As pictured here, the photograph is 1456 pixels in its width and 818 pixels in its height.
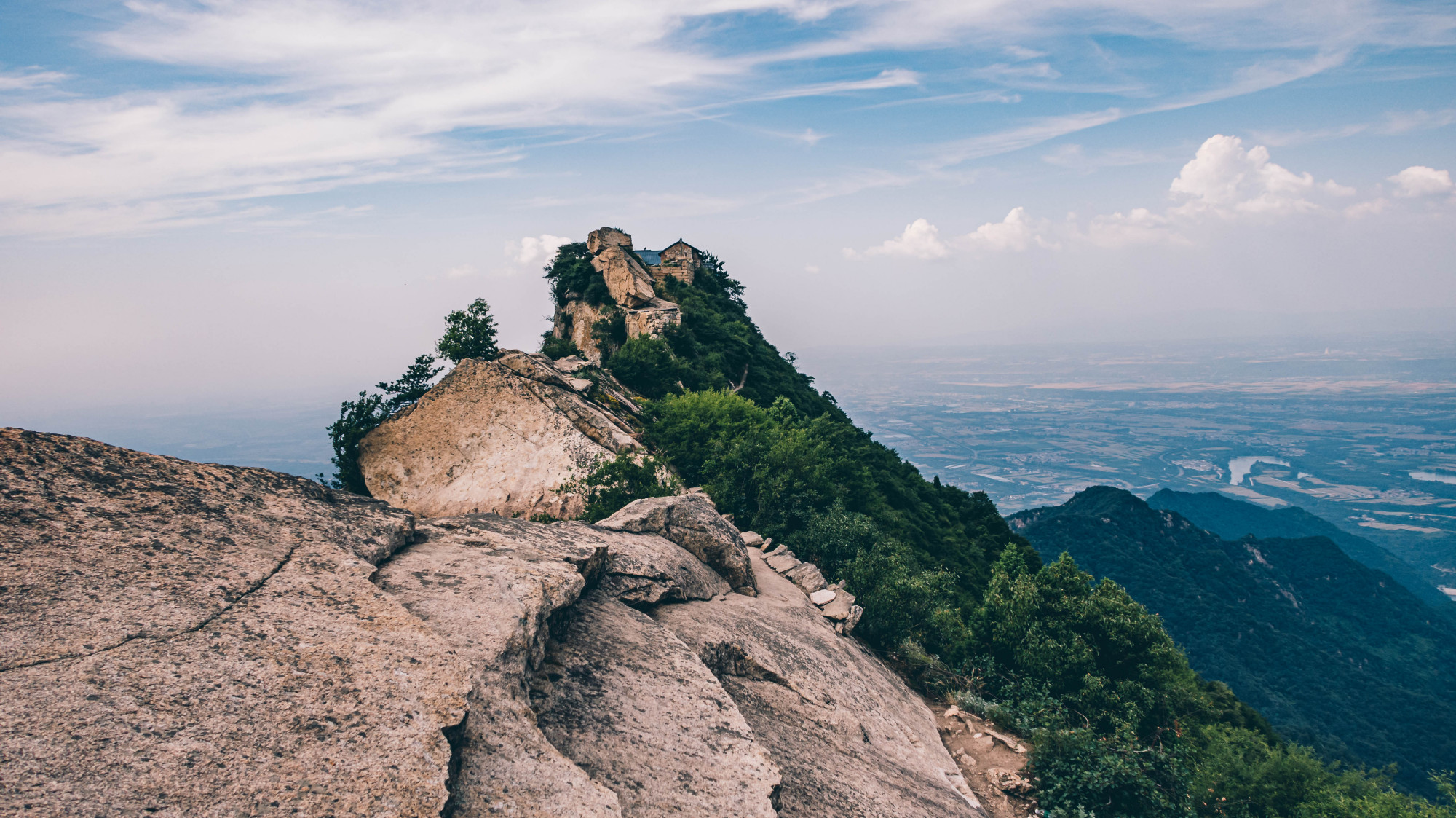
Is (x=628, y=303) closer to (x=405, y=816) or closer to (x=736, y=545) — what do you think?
(x=736, y=545)

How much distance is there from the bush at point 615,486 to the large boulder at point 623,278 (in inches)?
1076

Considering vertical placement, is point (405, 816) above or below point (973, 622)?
above

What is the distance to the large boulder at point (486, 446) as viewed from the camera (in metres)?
25.6

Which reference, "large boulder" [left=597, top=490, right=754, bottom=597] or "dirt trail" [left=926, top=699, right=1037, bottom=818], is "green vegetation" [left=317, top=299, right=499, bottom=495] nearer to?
"large boulder" [left=597, top=490, right=754, bottom=597]

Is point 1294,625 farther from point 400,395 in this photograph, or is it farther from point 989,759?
point 400,395

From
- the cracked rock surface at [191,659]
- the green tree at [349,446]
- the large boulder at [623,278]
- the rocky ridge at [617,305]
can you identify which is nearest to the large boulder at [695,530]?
the cracked rock surface at [191,659]

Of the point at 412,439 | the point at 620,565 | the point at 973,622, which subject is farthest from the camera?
the point at 412,439

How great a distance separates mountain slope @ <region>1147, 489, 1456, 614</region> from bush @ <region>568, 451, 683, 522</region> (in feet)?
433

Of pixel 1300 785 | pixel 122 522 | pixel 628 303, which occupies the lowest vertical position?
pixel 1300 785

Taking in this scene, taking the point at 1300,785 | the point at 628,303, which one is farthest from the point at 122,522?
the point at 628,303

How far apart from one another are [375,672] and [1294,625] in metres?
94.9

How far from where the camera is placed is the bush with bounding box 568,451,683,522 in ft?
76.9

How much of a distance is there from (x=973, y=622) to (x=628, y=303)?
117ft

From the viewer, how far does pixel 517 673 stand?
954 cm
